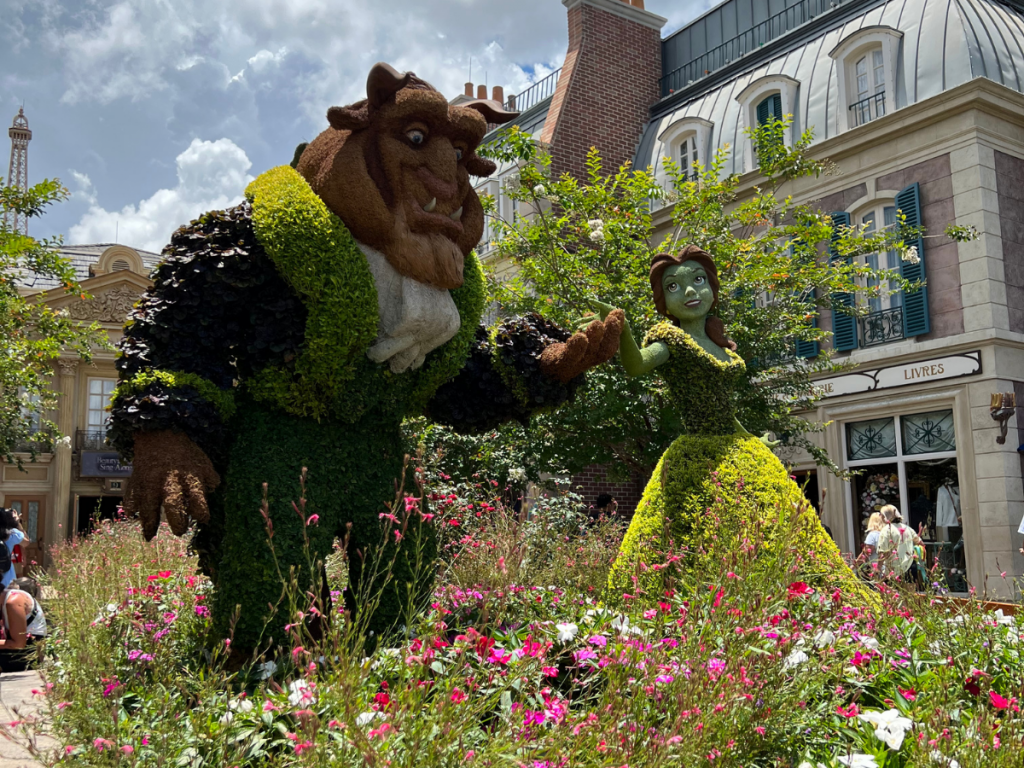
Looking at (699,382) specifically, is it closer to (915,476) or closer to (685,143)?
(915,476)

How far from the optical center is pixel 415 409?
4.16 meters

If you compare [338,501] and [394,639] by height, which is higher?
[338,501]

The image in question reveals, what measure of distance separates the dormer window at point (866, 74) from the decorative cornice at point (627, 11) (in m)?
4.18

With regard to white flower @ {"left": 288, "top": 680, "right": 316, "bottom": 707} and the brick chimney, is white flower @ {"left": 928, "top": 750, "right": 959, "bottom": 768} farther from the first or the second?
the brick chimney

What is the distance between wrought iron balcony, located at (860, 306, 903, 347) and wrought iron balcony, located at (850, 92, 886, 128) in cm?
289

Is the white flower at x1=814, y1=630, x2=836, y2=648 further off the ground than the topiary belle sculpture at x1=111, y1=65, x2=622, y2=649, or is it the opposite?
the topiary belle sculpture at x1=111, y1=65, x2=622, y2=649

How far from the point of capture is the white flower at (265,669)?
3268mm

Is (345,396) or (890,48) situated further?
(890,48)

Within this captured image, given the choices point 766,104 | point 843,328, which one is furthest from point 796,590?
point 766,104

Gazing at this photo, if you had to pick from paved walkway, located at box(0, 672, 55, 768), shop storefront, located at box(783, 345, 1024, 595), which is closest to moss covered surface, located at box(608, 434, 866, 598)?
paved walkway, located at box(0, 672, 55, 768)

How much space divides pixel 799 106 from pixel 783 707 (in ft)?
43.0

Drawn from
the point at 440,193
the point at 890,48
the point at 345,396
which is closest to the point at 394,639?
the point at 345,396

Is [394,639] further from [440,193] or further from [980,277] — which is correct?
[980,277]

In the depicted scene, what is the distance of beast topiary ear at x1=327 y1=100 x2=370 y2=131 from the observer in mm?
3688
